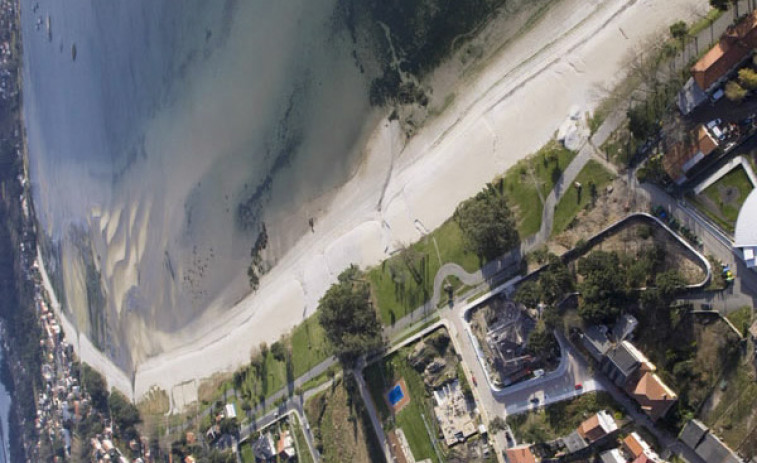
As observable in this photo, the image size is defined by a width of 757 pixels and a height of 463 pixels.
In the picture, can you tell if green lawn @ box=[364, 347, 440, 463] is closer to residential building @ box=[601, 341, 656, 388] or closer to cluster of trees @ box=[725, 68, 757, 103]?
residential building @ box=[601, 341, 656, 388]

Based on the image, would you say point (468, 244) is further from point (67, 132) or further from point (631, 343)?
point (67, 132)

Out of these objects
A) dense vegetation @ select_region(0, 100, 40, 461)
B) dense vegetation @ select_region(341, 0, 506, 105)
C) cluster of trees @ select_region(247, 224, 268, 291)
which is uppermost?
dense vegetation @ select_region(0, 100, 40, 461)

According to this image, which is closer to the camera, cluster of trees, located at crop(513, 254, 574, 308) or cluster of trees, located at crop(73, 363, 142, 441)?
cluster of trees, located at crop(513, 254, 574, 308)

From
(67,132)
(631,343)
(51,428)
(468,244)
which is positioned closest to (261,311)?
(468,244)

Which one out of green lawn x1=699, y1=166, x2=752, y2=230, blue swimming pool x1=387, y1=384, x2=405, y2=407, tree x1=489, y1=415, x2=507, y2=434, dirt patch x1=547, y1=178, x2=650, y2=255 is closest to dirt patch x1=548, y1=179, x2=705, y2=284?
dirt patch x1=547, y1=178, x2=650, y2=255

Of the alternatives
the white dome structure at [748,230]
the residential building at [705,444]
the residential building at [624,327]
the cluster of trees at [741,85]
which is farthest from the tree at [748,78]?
the residential building at [705,444]

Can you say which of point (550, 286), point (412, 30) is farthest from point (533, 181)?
point (412, 30)

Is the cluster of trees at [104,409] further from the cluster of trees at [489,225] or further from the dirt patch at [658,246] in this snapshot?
the dirt patch at [658,246]

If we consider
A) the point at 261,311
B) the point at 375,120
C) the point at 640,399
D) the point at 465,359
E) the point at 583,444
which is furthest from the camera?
the point at 261,311
